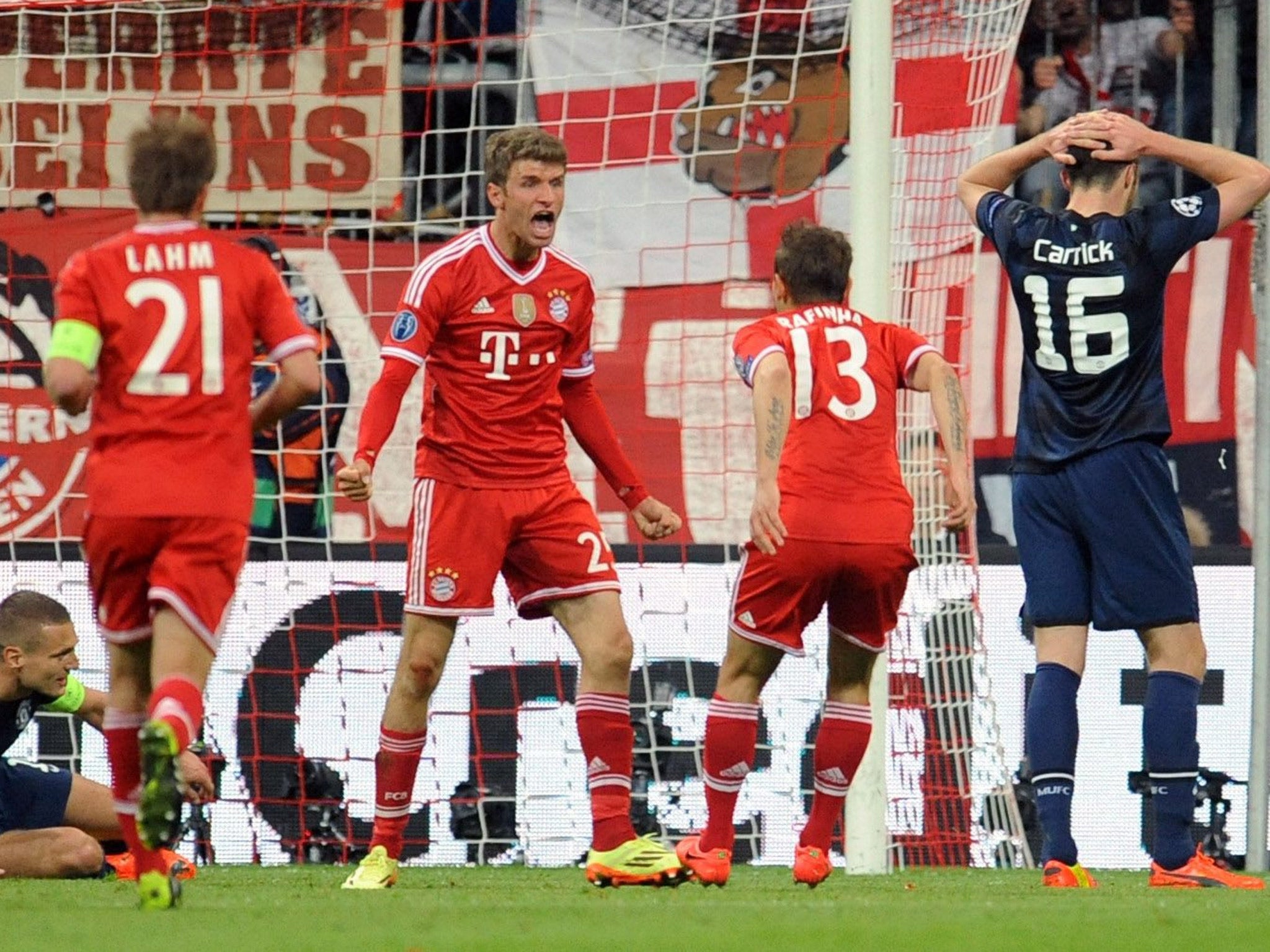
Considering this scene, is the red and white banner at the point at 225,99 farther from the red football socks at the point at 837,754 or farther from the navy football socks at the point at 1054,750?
the navy football socks at the point at 1054,750

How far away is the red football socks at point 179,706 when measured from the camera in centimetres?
389

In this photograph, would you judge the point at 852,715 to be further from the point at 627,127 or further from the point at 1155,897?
the point at 627,127

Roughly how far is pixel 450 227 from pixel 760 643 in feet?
13.0

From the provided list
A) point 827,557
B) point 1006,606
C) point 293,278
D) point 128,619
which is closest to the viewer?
point 128,619

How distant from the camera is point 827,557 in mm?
5242

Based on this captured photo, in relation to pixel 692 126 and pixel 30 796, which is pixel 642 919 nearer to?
pixel 30 796

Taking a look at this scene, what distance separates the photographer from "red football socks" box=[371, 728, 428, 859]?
5.45m

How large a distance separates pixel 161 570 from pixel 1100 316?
2.48 m

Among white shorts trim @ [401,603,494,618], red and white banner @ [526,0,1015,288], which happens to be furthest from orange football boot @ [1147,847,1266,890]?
red and white banner @ [526,0,1015,288]

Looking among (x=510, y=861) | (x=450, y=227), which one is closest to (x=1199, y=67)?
(x=450, y=227)

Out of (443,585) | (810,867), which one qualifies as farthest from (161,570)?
(810,867)

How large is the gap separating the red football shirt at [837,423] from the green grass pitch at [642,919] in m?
0.94

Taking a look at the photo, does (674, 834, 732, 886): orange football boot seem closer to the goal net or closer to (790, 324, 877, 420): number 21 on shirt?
(790, 324, 877, 420): number 21 on shirt

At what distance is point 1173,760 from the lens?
5129 millimetres
